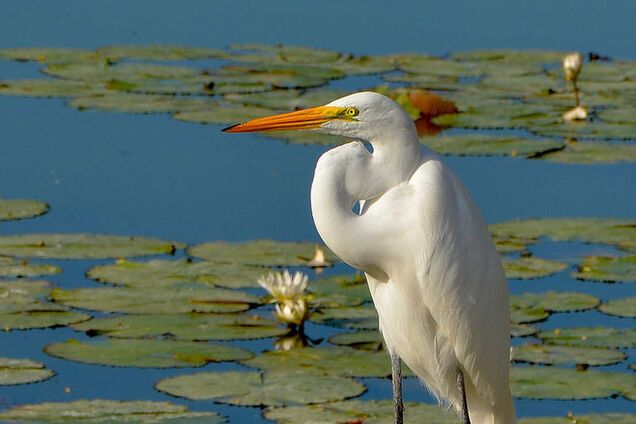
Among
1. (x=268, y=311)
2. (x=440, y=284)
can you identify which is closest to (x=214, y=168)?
(x=268, y=311)

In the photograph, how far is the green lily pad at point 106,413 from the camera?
13.1ft

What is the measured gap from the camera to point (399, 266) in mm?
3412

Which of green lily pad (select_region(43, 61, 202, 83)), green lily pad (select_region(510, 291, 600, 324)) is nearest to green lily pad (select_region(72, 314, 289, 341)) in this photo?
green lily pad (select_region(510, 291, 600, 324))

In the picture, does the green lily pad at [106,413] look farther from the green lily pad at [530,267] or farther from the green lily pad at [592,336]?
the green lily pad at [530,267]

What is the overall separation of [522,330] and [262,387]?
84 cm

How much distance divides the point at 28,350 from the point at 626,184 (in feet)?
9.24

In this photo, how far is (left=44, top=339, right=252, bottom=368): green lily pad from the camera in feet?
14.3

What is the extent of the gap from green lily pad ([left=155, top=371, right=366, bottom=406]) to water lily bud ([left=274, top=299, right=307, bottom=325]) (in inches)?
11.4

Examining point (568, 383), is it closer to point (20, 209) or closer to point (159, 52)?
point (20, 209)

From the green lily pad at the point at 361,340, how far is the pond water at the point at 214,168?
0.10 meters

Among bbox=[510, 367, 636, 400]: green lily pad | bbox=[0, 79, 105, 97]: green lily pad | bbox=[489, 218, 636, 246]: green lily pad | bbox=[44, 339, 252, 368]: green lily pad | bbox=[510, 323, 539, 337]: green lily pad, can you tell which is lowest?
bbox=[510, 367, 636, 400]: green lily pad

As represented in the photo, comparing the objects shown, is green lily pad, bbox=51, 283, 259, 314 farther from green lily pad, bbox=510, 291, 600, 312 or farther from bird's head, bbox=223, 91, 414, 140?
bird's head, bbox=223, 91, 414, 140

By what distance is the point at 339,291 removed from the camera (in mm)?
4984

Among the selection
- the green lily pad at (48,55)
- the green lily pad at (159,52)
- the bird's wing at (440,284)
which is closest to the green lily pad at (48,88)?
the green lily pad at (48,55)
